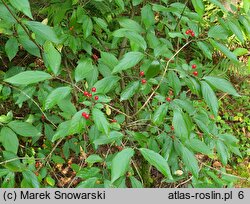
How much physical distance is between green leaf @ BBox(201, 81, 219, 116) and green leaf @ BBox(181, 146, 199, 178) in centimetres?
28

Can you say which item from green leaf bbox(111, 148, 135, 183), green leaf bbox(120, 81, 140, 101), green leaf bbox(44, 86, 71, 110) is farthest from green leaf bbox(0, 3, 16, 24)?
green leaf bbox(111, 148, 135, 183)

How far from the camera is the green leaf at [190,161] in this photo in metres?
1.54

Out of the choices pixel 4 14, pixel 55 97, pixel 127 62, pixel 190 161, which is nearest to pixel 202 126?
pixel 190 161

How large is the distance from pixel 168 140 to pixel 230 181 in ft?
1.57

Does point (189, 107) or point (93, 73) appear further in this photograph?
point (93, 73)

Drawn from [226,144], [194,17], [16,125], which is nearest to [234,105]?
[226,144]

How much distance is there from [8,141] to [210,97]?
0.96 metres

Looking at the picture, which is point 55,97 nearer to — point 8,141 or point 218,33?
point 8,141

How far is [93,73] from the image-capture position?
5.48ft

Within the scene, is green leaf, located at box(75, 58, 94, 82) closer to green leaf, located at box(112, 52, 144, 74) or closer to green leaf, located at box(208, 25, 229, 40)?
green leaf, located at box(112, 52, 144, 74)

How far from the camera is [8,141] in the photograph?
1.58 meters
